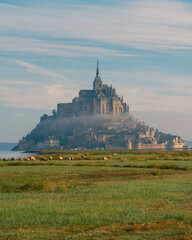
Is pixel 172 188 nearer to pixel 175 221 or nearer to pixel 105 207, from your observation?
pixel 105 207

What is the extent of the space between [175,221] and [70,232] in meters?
3.91

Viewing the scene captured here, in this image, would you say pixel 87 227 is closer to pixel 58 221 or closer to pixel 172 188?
pixel 58 221

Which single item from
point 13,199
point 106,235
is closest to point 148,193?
point 13,199

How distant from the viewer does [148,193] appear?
914 inches

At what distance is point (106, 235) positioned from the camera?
544 inches

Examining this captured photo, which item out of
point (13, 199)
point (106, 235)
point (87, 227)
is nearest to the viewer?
point (106, 235)

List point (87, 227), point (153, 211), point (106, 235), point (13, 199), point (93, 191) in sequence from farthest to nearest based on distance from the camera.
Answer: point (93, 191)
point (13, 199)
point (153, 211)
point (87, 227)
point (106, 235)

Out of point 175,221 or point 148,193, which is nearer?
point 175,221

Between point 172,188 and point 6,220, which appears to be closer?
point 6,220

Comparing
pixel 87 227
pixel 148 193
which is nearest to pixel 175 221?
pixel 87 227

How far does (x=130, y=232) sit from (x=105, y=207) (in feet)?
14.2

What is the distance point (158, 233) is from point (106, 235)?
1.65 m

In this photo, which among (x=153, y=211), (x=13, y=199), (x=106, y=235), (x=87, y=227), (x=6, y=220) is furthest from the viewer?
(x=13, y=199)

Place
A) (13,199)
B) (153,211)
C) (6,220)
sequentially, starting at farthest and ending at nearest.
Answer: (13,199) < (153,211) < (6,220)
